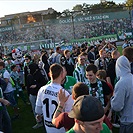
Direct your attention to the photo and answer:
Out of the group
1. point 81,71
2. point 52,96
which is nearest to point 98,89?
point 52,96

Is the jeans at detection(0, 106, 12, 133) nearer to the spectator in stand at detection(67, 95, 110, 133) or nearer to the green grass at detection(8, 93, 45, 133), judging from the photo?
the green grass at detection(8, 93, 45, 133)

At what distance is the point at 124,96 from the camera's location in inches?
143

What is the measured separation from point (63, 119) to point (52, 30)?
3546 centimetres

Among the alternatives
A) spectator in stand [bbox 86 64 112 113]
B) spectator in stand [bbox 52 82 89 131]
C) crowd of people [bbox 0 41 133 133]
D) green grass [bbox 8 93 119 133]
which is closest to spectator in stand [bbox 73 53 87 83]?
crowd of people [bbox 0 41 133 133]

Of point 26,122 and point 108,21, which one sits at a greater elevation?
point 108,21

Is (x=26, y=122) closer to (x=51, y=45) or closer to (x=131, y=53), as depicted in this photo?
(x=131, y=53)

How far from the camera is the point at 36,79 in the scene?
6516 millimetres

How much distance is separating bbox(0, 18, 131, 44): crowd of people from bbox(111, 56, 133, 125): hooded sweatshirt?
32.8 m

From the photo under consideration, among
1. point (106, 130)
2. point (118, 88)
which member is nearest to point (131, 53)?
point (118, 88)

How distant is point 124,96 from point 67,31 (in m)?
34.2

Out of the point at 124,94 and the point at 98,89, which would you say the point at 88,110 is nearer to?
the point at 124,94

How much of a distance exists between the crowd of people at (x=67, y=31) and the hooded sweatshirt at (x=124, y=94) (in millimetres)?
32835

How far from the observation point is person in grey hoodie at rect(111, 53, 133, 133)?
142 inches

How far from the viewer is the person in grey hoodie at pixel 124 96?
3605 mm
